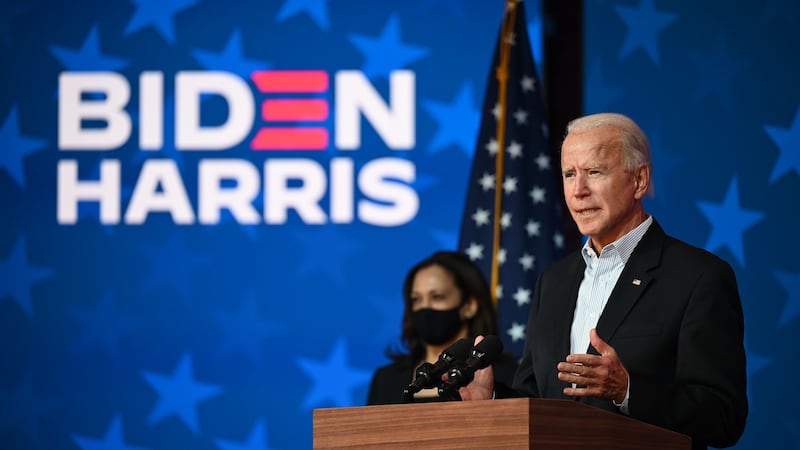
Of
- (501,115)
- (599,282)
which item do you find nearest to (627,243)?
(599,282)

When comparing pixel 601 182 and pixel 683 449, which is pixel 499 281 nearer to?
pixel 601 182

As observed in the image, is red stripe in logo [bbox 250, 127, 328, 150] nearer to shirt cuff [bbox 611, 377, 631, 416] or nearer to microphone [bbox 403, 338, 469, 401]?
microphone [bbox 403, 338, 469, 401]

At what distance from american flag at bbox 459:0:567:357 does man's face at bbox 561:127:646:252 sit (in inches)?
93.6

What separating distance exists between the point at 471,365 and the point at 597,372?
27cm

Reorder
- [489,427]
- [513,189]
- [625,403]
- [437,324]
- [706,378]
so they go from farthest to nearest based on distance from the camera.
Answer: [513,189]
[437,324]
[706,378]
[625,403]
[489,427]

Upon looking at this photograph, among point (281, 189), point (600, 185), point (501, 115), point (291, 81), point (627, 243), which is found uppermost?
point (291, 81)

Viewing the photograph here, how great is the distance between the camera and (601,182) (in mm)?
2672

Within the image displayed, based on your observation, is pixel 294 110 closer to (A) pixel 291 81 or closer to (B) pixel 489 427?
(A) pixel 291 81

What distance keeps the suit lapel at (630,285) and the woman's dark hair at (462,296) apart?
1.99 metres

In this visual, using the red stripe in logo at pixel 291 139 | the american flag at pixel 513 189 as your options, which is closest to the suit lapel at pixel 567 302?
the american flag at pixel 513 189

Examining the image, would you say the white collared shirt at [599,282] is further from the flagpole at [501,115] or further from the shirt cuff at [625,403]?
the flagpole at [501,115]

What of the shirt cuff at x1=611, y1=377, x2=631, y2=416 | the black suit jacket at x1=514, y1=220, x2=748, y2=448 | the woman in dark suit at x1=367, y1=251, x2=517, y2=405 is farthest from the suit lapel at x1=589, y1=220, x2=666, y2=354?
the woman in dark suit at x1=367, y1=251, x2=517, y2=405

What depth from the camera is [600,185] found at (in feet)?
8.76

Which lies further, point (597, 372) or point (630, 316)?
point (630, 316)
